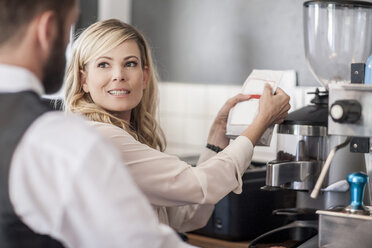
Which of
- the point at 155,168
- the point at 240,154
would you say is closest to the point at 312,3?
the point at 240,154

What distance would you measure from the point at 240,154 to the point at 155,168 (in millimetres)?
211

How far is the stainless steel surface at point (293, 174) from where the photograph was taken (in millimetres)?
1371

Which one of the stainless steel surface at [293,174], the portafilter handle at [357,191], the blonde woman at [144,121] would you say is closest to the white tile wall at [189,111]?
the blonde woman at [144,121]

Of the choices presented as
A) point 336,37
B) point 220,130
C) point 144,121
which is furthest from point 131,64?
point 336,37

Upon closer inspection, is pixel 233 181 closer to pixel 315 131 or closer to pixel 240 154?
Answer: pixel 240 154

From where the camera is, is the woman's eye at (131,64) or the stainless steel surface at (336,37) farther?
the stainless steel surface at (336,37)

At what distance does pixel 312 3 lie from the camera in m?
1.70

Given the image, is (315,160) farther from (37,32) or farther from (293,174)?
(37,32)

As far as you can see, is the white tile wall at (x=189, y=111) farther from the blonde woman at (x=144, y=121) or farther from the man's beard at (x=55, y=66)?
the man's beard at (x=55, y=66)

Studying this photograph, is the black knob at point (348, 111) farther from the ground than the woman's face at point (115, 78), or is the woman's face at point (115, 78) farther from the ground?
the woman's face at point (115, 78)

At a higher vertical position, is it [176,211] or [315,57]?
[315,57]

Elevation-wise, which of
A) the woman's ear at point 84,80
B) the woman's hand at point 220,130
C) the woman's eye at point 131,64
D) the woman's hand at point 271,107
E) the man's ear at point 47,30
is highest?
the man's ear at point 47,30

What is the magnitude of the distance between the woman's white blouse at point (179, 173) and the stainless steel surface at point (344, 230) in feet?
0.79

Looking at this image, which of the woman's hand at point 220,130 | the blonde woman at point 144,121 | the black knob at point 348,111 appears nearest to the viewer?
the black knob at point 348,111
